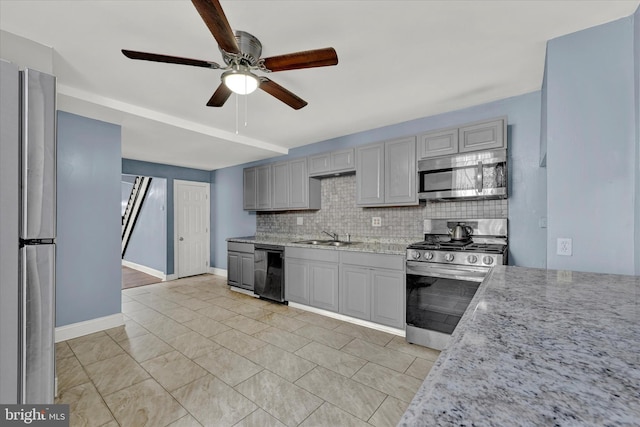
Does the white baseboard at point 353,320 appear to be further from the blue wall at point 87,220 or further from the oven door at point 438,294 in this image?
the blue wall at point 87,220

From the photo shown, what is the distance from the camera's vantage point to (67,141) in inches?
120

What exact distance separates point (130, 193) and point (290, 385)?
756cm

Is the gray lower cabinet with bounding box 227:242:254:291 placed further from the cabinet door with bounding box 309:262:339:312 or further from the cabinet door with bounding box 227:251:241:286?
the cabinet door with bounding box 309:262:339:312

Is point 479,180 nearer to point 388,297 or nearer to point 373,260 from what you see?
point 373,260

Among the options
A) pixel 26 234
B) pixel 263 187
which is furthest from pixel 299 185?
pixel 26 234

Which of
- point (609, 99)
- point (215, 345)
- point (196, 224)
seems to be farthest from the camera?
point (196, 224)

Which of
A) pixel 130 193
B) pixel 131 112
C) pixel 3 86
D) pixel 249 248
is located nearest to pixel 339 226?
pixel 249 248

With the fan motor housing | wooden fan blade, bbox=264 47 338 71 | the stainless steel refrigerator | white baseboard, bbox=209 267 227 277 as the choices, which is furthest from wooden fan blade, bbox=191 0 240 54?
white baseboard, bbox=209 267 227 277

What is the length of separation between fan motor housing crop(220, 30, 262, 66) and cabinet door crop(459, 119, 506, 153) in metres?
2.15

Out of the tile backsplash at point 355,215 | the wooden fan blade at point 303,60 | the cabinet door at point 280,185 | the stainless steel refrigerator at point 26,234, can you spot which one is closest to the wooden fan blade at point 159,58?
the wooden fan blade at point 303,60

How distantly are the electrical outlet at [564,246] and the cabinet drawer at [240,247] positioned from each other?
3855 millimetres

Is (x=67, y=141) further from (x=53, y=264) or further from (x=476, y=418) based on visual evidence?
(x=476, y=418)

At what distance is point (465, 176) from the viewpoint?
9.64ft

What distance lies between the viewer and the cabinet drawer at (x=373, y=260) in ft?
9.93
